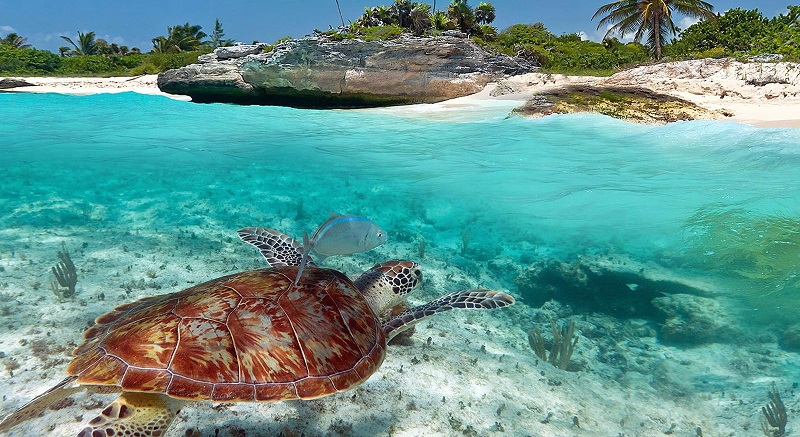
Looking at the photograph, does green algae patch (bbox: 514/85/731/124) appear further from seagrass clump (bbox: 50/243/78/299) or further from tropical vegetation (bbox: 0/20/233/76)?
tropical vegetation (bbox: 0/20/233/76)

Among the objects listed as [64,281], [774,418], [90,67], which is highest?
[90,67]

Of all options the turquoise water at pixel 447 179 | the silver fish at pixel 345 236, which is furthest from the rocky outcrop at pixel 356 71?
the silver fish at pixel 345 236

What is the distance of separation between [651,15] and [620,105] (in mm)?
15211

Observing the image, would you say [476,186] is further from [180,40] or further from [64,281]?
[180,40]

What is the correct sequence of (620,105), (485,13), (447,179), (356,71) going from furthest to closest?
(485,13) → (356,71) → (620,105) → (447,179)

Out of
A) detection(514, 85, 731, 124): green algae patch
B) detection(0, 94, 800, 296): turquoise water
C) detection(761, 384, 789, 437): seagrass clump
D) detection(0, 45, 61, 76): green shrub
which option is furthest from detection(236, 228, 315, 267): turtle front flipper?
detection(0, 45, 61, 76): green shrub

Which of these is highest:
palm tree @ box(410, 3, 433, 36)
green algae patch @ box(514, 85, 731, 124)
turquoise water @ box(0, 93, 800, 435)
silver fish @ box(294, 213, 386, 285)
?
palm tree @ box(410, 3, 433, 36)

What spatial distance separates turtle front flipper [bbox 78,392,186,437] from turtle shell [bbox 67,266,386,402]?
157 millimetres

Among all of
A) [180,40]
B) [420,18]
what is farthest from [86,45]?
[420,18]

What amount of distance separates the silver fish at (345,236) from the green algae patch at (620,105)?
1175cm

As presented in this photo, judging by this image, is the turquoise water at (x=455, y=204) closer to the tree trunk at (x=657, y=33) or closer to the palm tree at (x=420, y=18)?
the tree trunk at (x=657, y=33)

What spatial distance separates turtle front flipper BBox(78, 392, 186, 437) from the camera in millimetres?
A: 2016

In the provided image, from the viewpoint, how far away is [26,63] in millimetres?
34094

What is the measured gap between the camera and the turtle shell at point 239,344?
211 cm
